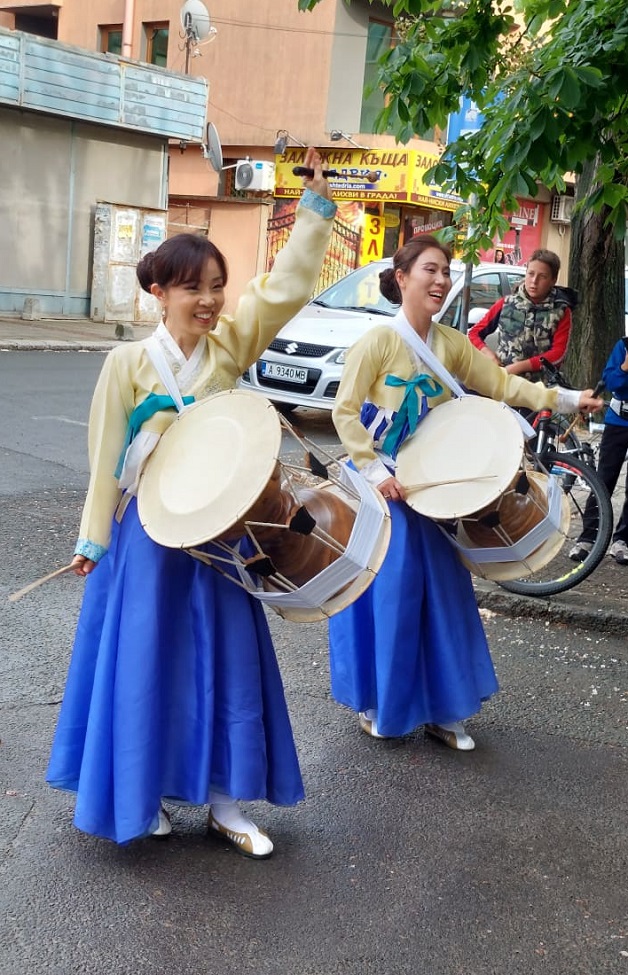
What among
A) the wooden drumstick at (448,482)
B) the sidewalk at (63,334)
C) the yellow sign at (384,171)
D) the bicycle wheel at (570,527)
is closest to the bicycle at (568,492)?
the bicycle wheel at (570,527)

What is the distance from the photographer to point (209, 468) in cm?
305

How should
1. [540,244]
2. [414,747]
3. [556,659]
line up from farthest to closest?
[540,244], [556,659], [414,747]

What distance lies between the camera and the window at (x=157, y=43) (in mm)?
26703

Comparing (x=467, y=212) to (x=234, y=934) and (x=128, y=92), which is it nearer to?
(x=234, y=934)

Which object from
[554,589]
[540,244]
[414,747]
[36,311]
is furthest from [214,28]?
[414,747]

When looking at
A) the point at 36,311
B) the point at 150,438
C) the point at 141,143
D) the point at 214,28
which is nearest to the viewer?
the point at 150,438

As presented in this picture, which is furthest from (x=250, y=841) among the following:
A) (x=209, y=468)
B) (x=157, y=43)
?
(x=157, y=43)

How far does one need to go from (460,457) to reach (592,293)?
585 cm

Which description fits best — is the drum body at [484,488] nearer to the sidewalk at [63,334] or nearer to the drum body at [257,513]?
the drum body at [257,513]

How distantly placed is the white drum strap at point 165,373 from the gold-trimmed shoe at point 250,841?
4.19 ft

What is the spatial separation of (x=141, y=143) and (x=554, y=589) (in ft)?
61.9

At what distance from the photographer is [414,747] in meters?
4.27

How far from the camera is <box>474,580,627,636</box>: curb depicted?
5.79 metres

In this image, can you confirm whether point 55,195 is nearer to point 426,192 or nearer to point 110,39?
point 110,39
